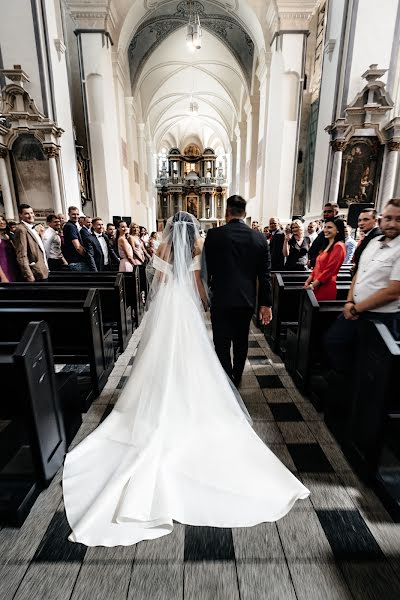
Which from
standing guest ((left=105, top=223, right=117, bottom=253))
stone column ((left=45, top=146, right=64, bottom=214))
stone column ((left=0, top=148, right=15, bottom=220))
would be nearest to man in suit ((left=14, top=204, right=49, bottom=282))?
standing guest ((left=105, top=223, right=117, bottom=253))

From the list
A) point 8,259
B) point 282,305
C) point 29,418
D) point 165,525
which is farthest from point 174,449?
point 8,259

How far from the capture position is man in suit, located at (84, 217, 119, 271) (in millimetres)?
4973

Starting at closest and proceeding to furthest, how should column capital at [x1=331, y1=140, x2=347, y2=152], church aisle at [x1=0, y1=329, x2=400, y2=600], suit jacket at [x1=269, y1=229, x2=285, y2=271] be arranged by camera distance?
church aisle at [x1=0, y1=329, x2=400, y2=600] < suit jacket at [x1=269, y1=229, x2=285, y2=271] < column capital at [x1=331, y1=140, x2=347, y2=152]

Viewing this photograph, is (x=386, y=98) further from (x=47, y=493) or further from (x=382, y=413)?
(x=47, y=493)

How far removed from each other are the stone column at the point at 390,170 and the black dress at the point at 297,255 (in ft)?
17.9

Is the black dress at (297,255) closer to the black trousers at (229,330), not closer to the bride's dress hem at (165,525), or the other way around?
the black trousers at (229,330)

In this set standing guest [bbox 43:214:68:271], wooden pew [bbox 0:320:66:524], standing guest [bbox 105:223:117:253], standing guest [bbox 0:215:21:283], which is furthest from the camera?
standing guest [bbox 105:223:117:253]

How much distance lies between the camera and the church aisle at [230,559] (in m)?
1.23

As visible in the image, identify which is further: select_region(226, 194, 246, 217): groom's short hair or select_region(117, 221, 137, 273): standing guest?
select_region(117, 221, 137, 273): standing guest

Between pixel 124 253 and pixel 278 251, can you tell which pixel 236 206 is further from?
pixel 278 251

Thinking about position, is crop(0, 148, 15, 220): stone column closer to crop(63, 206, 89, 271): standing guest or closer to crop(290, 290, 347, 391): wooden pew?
crop(63, 206, 89, 271): standing guest

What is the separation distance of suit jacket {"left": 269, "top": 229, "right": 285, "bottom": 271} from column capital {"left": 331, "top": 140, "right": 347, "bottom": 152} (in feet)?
15.8

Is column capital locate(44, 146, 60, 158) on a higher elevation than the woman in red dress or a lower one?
higher

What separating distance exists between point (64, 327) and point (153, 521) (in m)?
1.89
